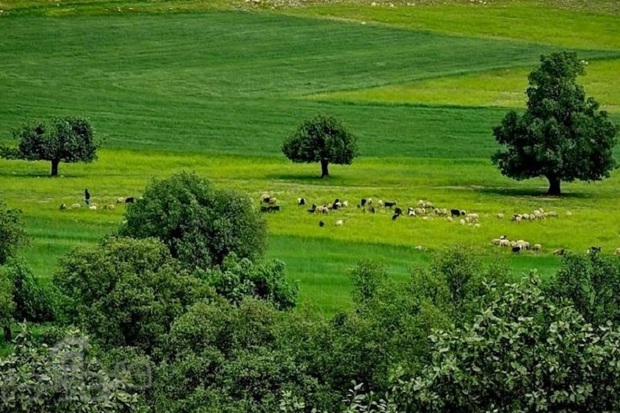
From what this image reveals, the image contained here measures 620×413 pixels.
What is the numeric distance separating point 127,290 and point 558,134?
37.3 metres

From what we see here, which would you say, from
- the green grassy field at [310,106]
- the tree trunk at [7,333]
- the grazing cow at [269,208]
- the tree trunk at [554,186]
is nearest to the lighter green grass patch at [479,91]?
the green grassy field at [310,106]

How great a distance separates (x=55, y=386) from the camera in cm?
2284

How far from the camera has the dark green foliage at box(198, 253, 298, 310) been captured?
38.8 m

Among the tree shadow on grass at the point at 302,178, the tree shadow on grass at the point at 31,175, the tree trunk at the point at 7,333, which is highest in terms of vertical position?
the tree shadow on grass at the point at 302,178

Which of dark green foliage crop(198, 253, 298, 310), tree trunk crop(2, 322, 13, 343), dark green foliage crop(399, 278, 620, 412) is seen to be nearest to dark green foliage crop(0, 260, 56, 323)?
tree trunk crop(2, 322, 13, 343)

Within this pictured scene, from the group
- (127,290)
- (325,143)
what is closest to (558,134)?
(325,143)

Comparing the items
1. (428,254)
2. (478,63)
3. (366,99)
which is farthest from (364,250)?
(478,63)

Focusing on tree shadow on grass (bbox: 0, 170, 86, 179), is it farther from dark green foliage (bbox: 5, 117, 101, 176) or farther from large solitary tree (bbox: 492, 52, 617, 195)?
large solitary tree (bbox: 492, 52, 617, 195)

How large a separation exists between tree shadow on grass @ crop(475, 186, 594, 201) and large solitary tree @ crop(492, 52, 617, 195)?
0.70 meters

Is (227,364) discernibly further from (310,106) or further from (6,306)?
(310,106)

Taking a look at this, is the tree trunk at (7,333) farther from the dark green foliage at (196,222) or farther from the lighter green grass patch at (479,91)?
the lighter green grass patch at (479,91)

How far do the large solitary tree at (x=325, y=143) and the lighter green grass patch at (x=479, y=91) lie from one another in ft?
94.3

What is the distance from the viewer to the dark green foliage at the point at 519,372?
71.6ft

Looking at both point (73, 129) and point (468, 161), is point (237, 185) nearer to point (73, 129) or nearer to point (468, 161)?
point (73, 129)
